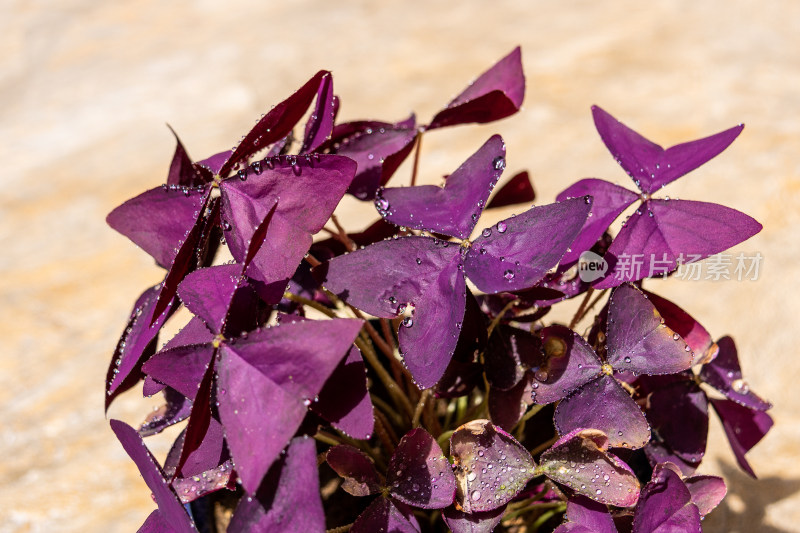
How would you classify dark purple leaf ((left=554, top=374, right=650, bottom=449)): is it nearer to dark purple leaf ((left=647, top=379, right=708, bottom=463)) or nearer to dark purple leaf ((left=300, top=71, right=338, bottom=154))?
dark purple leaf ((left=647, top=379, right=708, bottom=463))

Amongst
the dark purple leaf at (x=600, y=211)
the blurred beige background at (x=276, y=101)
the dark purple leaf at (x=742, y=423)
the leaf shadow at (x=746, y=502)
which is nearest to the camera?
the dark purple leaf at (x=600, y=211)

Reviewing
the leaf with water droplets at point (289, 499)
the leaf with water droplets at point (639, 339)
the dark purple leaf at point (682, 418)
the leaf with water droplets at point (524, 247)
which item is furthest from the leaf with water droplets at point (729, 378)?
the leaf with water droplets at point (289, 499)

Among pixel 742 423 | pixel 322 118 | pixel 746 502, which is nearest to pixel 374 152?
pixel 322 118

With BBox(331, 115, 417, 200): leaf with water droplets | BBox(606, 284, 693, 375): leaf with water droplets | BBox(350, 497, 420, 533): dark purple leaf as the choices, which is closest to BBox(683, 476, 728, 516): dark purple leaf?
BBox(606, 284, 693, 375): leaf with water droplets

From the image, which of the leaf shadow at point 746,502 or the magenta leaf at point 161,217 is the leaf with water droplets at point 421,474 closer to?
→ the magenta leaf at point 161,217

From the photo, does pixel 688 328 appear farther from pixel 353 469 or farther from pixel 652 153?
pixel 353 469

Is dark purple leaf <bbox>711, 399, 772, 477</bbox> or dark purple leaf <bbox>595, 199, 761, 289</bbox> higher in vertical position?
dark purple leaf <bbox>595, 199, 761, 289</bbox>

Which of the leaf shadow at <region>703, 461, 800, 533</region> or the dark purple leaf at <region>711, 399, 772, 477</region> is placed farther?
the leaf shadow at <region>703, 461, 800, 533</region>
